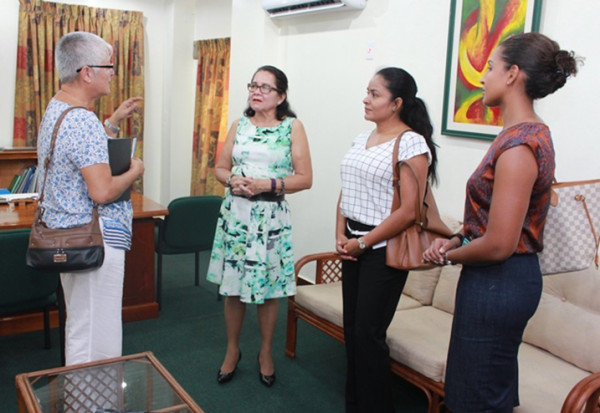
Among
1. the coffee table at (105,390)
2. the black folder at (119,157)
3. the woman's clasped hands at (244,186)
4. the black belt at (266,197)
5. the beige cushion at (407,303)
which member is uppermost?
the black folder at (119,157)

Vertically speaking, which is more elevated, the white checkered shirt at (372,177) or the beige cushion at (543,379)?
the white checkered shirt at (372,177)

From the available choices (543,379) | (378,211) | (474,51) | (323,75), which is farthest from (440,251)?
(323,75)

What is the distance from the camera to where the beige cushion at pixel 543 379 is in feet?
6.38

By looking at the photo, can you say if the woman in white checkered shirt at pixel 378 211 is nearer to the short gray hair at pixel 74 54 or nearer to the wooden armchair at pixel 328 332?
the wooden armchair at pixel 328 332

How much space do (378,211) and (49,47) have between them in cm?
433

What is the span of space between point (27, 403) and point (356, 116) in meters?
2.77

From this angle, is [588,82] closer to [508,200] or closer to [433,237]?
[433,237]

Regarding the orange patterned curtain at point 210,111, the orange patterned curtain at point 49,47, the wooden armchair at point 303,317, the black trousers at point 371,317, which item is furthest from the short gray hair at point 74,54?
the orange patterned curtain at point 49,47

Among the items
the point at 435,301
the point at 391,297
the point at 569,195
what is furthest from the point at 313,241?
the point at 569,195

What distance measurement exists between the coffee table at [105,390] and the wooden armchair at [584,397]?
1105 millimetres

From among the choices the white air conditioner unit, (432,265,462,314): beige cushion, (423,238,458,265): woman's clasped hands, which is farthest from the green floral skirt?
the white air conditioner unit

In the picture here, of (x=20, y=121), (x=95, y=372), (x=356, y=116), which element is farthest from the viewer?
(x=20, y=121)

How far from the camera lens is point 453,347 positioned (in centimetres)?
166

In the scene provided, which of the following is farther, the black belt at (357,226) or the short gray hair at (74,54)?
the black belt at (357,226)
